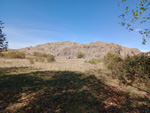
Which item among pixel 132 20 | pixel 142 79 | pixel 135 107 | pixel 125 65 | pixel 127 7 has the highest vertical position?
pixel 127 7

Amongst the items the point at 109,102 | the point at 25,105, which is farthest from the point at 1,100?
the point at 109,102

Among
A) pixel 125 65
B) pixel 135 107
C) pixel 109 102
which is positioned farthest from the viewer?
pixel 125 65

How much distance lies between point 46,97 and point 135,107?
5907 millimetres

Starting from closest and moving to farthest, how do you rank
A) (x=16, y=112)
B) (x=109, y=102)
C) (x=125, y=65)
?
1. (x=16, y=112)
2. (x=109, y=102)
3. (x=125, y=65)

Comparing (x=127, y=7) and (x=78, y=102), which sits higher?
(x=127, y=7)

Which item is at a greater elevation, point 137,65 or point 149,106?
point 137,65

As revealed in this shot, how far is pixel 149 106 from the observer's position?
195 inches

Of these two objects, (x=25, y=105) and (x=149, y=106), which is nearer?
(x=25, y=105)

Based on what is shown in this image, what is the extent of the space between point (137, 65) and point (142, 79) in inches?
52.4

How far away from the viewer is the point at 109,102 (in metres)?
5.25

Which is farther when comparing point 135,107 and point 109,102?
point 109,102

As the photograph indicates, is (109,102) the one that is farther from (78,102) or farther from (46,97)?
(46,97)

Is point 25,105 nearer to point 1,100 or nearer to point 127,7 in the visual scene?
point 1,100

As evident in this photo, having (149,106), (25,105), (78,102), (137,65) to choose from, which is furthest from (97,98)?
(137,65)
